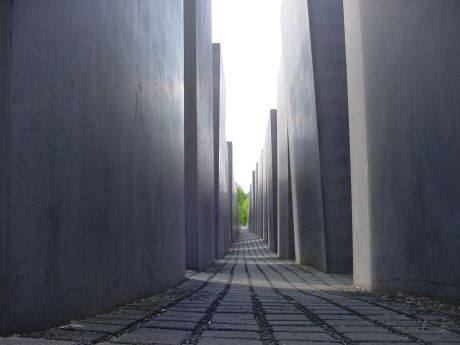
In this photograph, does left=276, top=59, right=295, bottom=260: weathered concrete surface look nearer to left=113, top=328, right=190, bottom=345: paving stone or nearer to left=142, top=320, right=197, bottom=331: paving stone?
left=142, top=320, right=197, bottom=331: paving stone

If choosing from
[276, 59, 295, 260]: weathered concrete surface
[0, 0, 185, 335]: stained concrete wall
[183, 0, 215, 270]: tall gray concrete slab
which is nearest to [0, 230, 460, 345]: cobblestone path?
[0, 0, 185, 335]: stained concrete wall

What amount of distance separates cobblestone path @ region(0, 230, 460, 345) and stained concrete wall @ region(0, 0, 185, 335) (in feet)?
0.90

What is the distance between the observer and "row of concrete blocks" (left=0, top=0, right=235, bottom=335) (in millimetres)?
3133

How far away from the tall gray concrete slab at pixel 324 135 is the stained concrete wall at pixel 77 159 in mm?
5652

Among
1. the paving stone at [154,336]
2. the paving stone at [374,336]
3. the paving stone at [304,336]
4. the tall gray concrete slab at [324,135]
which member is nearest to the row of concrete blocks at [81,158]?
the paving stone at [154,336]

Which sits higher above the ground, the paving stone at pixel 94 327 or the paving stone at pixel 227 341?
the paving stone at pixel 94 327

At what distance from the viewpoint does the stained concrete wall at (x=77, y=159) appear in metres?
3.13

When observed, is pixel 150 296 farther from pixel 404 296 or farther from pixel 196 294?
pixel 404 296

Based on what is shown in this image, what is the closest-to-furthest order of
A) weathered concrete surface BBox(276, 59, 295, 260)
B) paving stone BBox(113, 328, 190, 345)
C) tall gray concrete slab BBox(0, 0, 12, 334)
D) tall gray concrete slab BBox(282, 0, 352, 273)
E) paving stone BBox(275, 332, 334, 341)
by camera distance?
tall gray concrete slab BBox(0, 0, 12, 334) → paving stone BBox(113, 328, 190, 345) → paving stone BBox(275, 332, 334, 341) → tall gray concrete slab BBox(282, 0, 352, 273) → weathered concrete surface BBox(276, 59, 295, 260)

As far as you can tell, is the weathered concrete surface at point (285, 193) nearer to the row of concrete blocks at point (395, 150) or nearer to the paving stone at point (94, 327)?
the row of concrete blocks at point (395, 150)

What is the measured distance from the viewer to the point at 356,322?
438cm

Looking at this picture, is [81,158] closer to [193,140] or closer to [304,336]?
[304,336]

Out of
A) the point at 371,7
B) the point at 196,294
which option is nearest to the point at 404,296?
the point at 196,294

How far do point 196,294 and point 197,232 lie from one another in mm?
4987
